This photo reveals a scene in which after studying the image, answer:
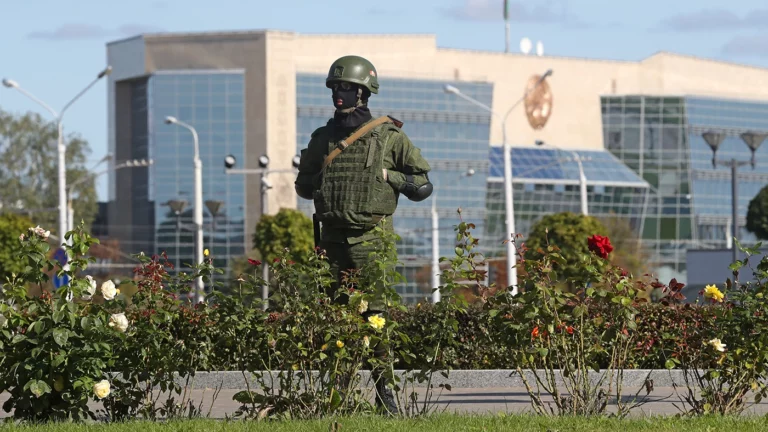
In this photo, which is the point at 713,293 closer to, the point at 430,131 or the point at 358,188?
the point at 358,188

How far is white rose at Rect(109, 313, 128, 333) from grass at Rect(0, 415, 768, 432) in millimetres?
542

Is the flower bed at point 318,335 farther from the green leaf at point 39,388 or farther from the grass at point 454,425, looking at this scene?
the grass at point 454,425

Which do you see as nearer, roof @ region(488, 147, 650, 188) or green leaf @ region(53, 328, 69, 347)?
green leaf @ region(53, 328, 69, 347)

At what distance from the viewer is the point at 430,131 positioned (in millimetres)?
100438

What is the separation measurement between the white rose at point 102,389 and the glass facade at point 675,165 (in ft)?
324

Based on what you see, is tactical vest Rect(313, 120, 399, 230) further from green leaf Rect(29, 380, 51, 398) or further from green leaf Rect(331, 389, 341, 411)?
green leaf Rect(29, 380, 51, 398)

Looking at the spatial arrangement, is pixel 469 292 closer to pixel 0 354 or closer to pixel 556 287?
pixel 556 287

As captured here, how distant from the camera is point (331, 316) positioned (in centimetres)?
859

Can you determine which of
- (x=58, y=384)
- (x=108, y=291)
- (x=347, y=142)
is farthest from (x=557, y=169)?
(x=58, y=384)

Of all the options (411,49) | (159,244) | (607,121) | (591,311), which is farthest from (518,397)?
(607,121)

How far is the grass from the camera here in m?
7.91

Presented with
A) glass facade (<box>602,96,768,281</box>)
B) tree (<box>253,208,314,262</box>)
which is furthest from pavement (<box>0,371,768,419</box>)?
glass facade (<box>602,96,768,281</box>)

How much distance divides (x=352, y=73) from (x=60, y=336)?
9.14ft

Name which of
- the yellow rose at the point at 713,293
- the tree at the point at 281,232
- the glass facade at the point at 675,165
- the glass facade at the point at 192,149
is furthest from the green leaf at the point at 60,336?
the glass facade at the point at 675,165
